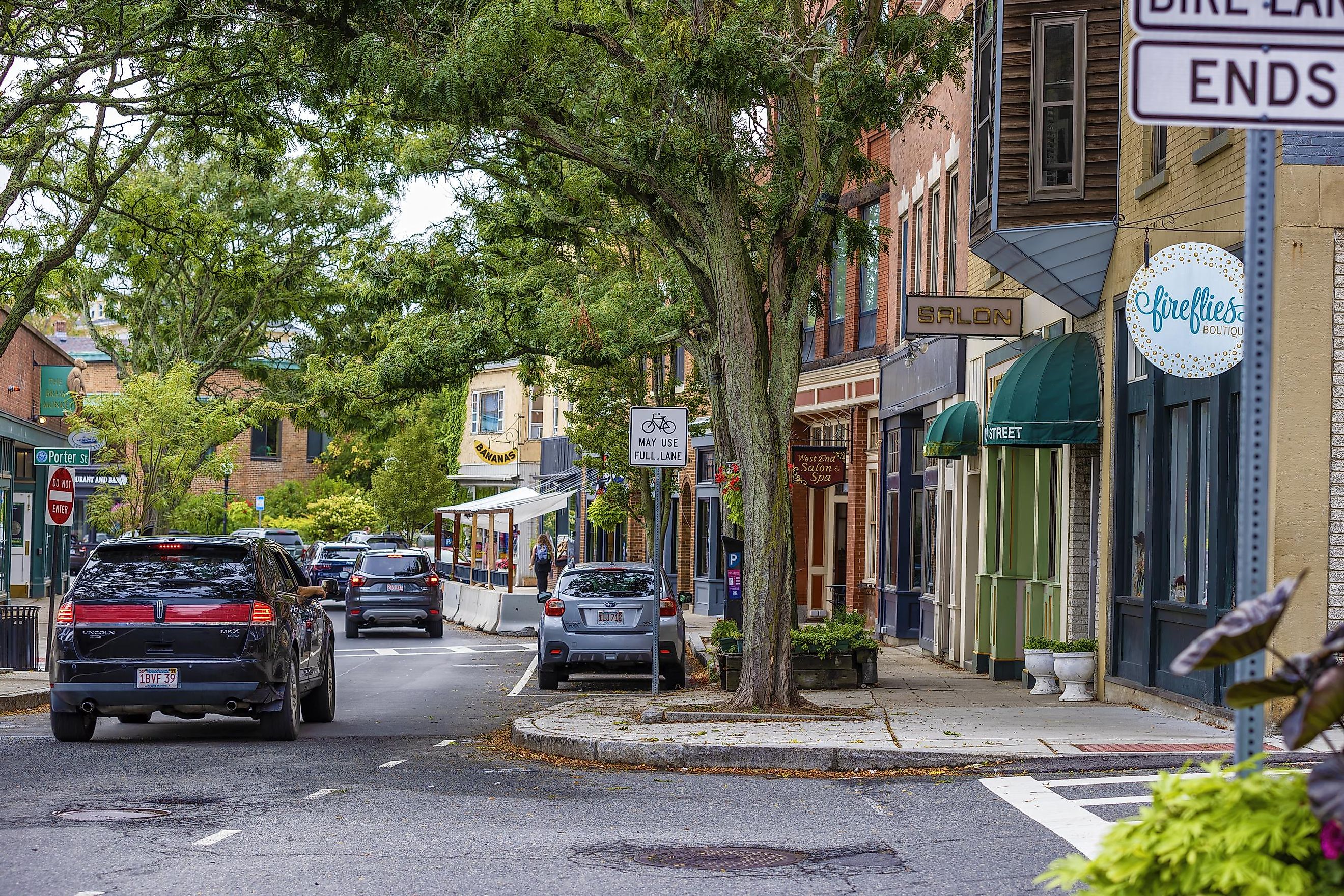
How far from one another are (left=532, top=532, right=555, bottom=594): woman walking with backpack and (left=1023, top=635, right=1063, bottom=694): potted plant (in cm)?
2187

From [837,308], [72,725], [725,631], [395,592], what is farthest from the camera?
[395,592]

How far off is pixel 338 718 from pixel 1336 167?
10501 mm

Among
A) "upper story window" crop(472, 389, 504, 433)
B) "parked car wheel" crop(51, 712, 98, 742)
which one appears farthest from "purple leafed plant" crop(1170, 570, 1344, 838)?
"upper story window" crop(472, 389, 504, 433)

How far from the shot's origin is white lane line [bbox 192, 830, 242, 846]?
27.7 ft

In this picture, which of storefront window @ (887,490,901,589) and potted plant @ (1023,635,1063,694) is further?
storefront window @ (887,490,901,589)

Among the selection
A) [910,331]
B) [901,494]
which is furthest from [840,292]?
[910,331]

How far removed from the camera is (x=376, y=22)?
13.9 meters

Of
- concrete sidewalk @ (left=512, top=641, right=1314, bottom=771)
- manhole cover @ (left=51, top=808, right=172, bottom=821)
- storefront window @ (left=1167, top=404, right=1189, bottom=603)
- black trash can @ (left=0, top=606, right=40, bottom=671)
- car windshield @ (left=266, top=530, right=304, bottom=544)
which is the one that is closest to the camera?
manhole cover @ (left=51, top=808, right=172, bottom=821)

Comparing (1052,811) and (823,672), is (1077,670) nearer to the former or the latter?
(823,672)

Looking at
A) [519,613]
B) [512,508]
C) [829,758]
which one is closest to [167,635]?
[829,758]

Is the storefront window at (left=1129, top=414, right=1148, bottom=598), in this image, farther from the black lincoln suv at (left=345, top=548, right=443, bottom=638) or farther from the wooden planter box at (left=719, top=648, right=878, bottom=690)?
the black lincoln suv at (left=345, top=548, right=443, bottom=638)

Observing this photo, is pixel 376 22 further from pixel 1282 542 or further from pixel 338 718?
pixel 1282 542

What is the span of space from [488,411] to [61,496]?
39.1m

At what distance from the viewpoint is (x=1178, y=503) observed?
47.1ft
